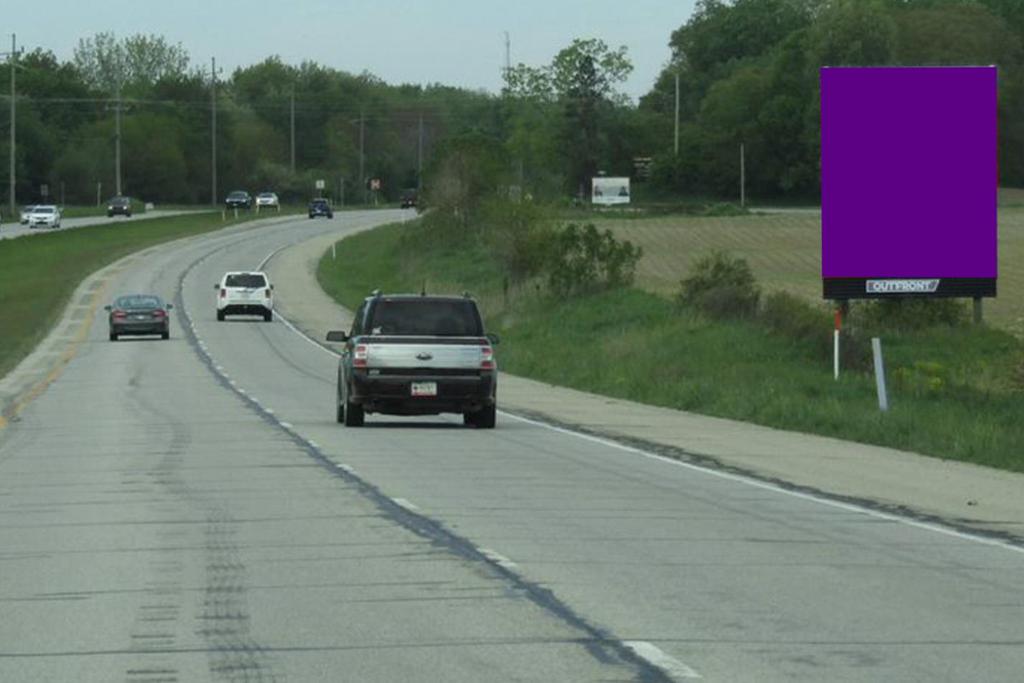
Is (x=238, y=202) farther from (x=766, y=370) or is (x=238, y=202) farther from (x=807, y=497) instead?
(x=807, y=497)

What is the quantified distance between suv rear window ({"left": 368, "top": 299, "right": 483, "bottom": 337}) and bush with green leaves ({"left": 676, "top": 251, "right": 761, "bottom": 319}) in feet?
68.7

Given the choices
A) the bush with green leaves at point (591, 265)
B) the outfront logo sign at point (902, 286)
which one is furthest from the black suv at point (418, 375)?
the bush with green leaves at point (591, 265)

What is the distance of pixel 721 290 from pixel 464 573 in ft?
130

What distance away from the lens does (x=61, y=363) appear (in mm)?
57250

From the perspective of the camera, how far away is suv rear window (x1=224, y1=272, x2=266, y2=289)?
3120 inches

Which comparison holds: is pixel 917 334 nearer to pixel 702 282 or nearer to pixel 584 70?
pixel 702 282

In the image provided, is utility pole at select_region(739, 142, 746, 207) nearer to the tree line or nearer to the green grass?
the tree line

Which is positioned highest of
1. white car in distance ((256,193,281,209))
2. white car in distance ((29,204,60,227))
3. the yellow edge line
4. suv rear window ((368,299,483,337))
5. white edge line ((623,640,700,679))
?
white car in distance ((256,193,281,209))

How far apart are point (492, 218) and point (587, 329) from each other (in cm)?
1485

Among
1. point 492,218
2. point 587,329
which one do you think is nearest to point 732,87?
point 492,218

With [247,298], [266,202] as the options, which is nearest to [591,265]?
[247,298]

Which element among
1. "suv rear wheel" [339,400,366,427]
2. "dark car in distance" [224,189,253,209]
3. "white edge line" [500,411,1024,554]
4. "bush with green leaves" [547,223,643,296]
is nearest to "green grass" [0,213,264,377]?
"dark car in distance" [224,189,253,209]

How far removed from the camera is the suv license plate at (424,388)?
29281mm

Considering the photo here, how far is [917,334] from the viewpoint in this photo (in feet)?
171
